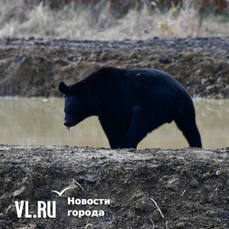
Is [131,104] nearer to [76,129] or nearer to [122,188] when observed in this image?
[122,188]

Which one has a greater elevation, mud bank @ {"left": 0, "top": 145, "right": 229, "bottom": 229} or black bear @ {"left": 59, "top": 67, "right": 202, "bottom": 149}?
black bear @ {"left": 59, "top": 67, "right": 202, "bottom": 149}

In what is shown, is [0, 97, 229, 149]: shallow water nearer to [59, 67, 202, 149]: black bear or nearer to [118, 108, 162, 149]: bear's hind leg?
[59, 67, 202, 149]: black bear

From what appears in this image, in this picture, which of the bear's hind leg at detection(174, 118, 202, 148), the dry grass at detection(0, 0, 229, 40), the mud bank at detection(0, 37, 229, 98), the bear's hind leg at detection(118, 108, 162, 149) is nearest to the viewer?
the bear's hind leg at detection(118, 108, 162, 149)

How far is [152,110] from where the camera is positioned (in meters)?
5.82

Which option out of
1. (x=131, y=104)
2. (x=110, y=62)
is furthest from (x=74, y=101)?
(x=110, y=62)

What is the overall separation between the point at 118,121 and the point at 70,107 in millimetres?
746

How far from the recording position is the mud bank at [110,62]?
14016 mm

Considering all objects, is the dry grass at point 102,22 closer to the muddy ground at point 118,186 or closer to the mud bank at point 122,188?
the muddy ground at point 118,186

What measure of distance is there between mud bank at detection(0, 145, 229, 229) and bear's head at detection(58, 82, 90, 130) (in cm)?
169

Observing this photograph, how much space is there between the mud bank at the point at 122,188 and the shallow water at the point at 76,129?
283 centimetres

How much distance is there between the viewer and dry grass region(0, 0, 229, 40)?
18781 millimetres

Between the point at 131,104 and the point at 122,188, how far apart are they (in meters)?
1.90

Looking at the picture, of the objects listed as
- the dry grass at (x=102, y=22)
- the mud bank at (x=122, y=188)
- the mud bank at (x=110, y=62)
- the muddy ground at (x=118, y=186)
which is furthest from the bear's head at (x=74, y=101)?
the dry grass at (x=102, y=22)

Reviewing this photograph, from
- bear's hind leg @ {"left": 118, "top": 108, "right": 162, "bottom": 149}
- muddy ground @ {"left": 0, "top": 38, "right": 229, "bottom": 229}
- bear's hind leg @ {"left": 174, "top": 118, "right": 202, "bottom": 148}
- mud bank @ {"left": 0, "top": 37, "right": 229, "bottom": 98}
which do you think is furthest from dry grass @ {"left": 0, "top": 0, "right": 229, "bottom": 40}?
muddy ground @ {"left": 0, "top": 38, "right": 229, "bottom": 229}
